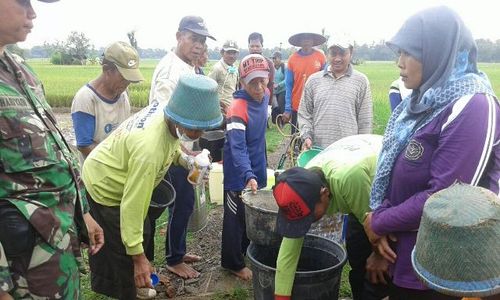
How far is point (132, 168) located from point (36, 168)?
0.58 metres

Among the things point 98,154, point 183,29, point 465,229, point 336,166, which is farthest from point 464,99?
point 183,29

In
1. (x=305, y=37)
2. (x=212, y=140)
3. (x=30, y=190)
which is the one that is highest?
(x=305, y=37)

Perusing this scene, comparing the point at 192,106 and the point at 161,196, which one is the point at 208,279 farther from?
the point at 192,106

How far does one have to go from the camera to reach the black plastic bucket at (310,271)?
2.13 metres

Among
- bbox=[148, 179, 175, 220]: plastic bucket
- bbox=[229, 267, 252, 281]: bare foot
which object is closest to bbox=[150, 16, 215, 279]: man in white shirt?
bbox=[229, 267, 252, 281]: bare foot

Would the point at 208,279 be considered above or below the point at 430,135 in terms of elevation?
below

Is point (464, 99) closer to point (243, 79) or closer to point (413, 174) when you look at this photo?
point (413, 174)

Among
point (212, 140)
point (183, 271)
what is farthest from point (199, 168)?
point (212, 140)

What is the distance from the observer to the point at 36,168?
1.54 metres

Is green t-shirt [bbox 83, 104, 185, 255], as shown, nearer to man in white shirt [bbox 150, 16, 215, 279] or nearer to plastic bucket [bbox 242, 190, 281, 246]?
plastic bucket [bbox 242, 190, 281, 246]

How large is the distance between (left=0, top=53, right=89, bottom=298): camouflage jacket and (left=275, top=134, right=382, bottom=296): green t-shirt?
937 millimetres

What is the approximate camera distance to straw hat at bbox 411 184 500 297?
1.18 m

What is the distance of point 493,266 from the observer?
1.19 meters

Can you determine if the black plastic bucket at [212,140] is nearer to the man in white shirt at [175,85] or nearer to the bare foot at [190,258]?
the man in white shirt at [175,85]
